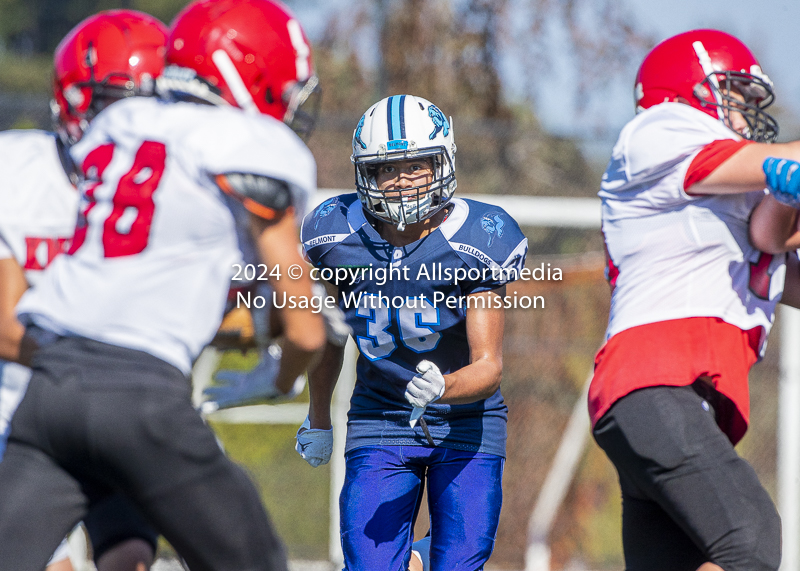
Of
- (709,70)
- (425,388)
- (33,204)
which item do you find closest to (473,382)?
(425,388)

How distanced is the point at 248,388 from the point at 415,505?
96 centimetres

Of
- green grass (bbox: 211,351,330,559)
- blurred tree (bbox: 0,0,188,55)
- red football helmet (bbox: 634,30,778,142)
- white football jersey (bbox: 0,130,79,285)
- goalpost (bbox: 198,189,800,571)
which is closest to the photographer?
white football jersey (bbox: 0,130,79,285)

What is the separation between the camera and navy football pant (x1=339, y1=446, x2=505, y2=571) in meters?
2.85

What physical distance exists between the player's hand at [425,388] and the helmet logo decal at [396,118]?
80 cm

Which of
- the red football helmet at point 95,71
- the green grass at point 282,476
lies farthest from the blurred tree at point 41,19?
the red football helmet at point 95,71

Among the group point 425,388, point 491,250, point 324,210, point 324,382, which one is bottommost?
point 324,382

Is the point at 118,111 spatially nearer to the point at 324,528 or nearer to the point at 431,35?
the point at 324,528

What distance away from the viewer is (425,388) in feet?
8.38

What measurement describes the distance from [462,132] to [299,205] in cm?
463

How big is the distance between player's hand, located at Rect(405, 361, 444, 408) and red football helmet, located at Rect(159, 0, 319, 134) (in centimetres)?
81

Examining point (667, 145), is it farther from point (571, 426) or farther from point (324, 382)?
point (571, 426)

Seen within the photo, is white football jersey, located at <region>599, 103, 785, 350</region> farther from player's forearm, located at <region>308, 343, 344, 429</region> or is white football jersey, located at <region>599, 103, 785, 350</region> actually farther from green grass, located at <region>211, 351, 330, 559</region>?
green grass, located at <region>211, 351, 330, 559</region>

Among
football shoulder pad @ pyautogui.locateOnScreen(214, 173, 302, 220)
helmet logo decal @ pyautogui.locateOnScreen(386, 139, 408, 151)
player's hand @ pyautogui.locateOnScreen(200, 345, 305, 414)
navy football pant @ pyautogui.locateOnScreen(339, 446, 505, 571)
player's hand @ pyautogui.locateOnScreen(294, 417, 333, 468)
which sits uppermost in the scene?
helmet logo decal @ pyautogui.locateOnScreen(386, 139, 408, 151)

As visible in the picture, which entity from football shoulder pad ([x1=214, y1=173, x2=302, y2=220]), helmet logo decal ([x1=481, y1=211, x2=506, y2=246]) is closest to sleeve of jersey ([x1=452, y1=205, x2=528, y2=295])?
helmet logo decal ([x1=481, y1=211, x2=506, y2=246])
